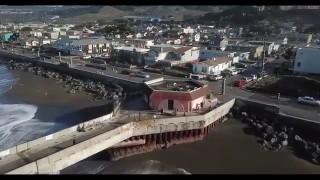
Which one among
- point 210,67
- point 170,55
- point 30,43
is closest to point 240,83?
point 210,67

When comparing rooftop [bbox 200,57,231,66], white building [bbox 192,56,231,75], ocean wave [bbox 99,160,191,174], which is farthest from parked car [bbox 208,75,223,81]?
ocean wave [bbox 99,160,191,174]

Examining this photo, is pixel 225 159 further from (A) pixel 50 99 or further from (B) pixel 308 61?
(B) pixel 308 61

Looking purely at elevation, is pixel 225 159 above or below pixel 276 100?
below

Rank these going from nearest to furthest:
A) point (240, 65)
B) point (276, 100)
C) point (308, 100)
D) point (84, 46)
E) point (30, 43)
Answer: point (308, 100) < point (276, 100) < point (240, 65) < point (84, 46) < point (30, 43)

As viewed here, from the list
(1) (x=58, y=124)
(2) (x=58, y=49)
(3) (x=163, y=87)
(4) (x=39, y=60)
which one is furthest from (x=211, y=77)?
(2) (x=58, y=49)

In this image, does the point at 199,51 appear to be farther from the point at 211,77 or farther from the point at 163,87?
the point at 163,87

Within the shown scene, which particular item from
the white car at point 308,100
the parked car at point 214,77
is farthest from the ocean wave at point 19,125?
the white car at point 308,100

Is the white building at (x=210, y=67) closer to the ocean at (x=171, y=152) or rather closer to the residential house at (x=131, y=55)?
the residential house at (x=131, y=55)
